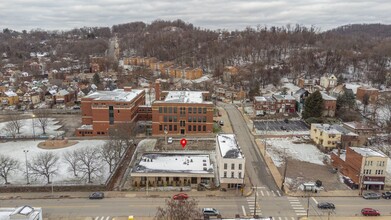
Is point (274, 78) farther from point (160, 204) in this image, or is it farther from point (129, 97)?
point (160, 204)

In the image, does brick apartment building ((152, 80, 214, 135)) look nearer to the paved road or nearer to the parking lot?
the paved road

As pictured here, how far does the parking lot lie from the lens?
60.3 meters

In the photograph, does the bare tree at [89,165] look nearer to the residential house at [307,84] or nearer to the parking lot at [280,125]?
the parking lot at [280,125]

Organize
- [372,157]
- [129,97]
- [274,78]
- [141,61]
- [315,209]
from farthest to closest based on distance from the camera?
[141,61]
[274,78]
[129,97]
[372,157]
[315,209]

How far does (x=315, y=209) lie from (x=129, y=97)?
3881 cm

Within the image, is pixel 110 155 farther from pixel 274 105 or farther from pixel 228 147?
pixel 274 105

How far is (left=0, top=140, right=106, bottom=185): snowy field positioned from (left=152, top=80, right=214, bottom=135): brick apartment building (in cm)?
1045

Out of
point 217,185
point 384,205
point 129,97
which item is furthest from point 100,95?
point 384,205

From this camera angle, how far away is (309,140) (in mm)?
53406

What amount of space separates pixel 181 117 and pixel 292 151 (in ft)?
64.4

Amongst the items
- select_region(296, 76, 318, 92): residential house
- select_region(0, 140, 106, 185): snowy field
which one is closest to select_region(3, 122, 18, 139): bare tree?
select_region(0, 140, 106, 185): snowy field

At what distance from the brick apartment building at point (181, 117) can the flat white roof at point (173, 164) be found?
1337 cm

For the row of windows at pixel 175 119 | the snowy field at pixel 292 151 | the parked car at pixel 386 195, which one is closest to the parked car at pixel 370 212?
the parked car at pixel 386 195

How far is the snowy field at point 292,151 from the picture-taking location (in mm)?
45344
